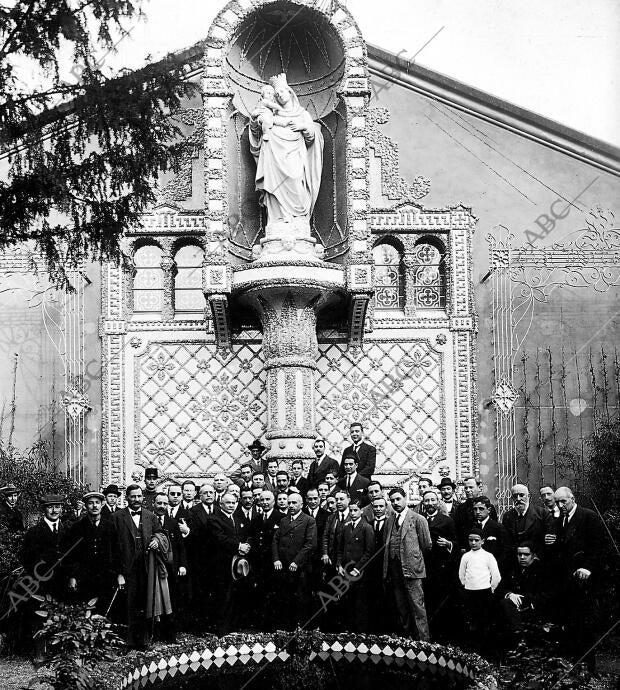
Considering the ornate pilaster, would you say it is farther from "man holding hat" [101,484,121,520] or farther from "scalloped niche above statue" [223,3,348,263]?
"man holding hat" [101,484,121,520]

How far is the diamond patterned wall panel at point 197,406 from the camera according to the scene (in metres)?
16.6

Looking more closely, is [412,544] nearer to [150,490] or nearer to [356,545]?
[356,545]

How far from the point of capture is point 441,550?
11586 mm

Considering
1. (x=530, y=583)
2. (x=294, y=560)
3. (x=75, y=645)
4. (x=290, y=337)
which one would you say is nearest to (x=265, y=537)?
(x=294, y=560)

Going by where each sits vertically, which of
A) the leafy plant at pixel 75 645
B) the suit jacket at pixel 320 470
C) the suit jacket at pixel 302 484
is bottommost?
the leafy plant at pixel 75 645

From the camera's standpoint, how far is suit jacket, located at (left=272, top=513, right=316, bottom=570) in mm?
11680

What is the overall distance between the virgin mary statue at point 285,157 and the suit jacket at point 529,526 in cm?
617

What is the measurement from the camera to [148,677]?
9.84 m

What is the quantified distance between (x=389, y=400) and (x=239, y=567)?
5696 millimetres

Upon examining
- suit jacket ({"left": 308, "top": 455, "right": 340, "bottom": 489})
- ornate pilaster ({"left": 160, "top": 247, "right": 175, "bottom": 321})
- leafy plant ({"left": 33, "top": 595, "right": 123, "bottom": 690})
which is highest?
ornate pilaster ({"left": 160, "top": 247, "right": 175, "bottom": 321})

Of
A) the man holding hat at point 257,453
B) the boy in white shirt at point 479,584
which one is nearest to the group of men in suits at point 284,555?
the boy in white shirt at point 479,584

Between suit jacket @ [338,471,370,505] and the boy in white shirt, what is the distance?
96.6 inches

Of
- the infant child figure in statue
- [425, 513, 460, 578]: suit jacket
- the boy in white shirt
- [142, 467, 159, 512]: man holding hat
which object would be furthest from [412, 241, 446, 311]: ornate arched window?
the boy in white shirt

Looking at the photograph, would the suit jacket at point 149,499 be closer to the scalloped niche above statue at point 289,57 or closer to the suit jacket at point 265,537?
the suit jacket at point 265,537
